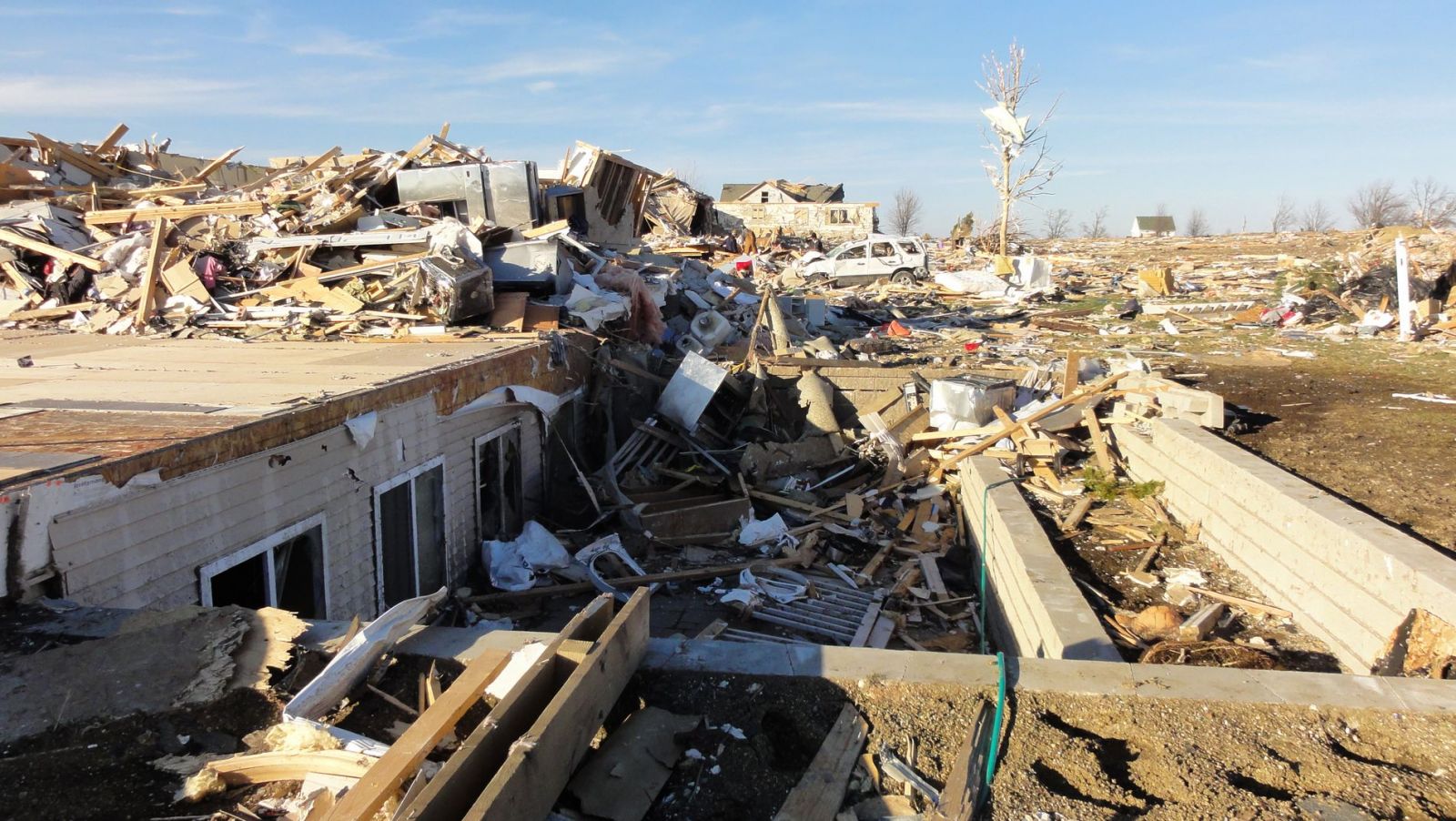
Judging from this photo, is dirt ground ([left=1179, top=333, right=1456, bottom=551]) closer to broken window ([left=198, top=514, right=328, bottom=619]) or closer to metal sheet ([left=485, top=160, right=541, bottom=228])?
broken window ([left=198, top=514, right=328, bottom=619])

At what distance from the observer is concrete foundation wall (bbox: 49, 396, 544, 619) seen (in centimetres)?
427

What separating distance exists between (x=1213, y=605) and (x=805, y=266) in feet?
75.6

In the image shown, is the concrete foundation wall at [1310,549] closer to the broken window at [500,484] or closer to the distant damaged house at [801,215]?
the broken window at [500,484]

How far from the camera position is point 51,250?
1153 centimetres

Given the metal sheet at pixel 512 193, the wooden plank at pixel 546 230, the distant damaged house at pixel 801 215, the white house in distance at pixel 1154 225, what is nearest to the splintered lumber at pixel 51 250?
the metal sheet at pixel 512 193

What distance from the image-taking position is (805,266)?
2809 centimetres

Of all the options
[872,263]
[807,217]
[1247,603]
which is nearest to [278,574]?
[1247,603]

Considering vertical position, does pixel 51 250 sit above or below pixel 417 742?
above

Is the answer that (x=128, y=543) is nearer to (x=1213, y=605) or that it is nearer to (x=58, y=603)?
(x=58, y=603)

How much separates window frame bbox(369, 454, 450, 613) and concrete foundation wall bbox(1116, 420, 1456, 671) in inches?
260

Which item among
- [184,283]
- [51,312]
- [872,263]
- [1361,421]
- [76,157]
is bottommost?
[1361,421]

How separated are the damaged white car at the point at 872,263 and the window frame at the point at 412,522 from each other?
20.9m

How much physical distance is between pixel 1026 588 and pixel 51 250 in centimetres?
1291

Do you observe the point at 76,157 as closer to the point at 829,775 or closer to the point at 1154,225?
the point at 829,775
